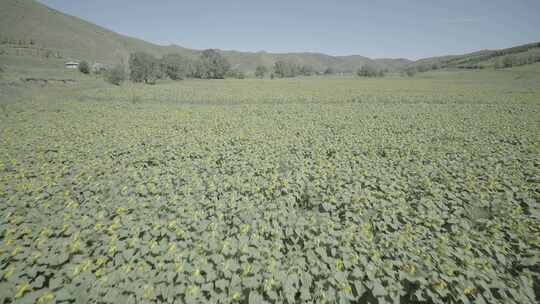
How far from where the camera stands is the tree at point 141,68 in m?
50.2

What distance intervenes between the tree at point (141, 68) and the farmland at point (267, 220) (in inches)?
1931

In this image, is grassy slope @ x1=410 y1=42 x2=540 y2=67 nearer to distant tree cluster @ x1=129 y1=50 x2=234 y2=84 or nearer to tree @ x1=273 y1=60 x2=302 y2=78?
tree @ x1=273 y1=60 x2=302 y2=78

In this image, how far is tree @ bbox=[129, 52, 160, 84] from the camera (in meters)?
50.2

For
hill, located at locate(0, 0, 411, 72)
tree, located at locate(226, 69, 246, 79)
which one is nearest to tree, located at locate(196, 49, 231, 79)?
tree, located at locate(226, 69, 246, 79)

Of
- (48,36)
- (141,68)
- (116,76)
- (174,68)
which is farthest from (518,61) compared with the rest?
(48,36)

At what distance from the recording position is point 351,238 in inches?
131

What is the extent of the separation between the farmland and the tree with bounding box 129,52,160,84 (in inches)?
1931

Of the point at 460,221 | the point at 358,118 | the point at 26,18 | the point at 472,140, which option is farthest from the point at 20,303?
the point at 26,18

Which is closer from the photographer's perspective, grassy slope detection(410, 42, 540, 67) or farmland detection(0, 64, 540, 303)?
farmland detection(0, 64, 540, 303)

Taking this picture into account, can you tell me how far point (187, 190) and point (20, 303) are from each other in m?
2.67

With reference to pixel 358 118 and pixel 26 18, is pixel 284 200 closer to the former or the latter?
pixel 358 118

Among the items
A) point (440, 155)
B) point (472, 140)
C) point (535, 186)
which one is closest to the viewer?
point (535, 186)

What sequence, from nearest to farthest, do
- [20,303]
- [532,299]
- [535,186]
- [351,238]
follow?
[20,303] < [532,299] < [351,238] < [535,186]

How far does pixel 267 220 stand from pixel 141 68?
57.5 m
